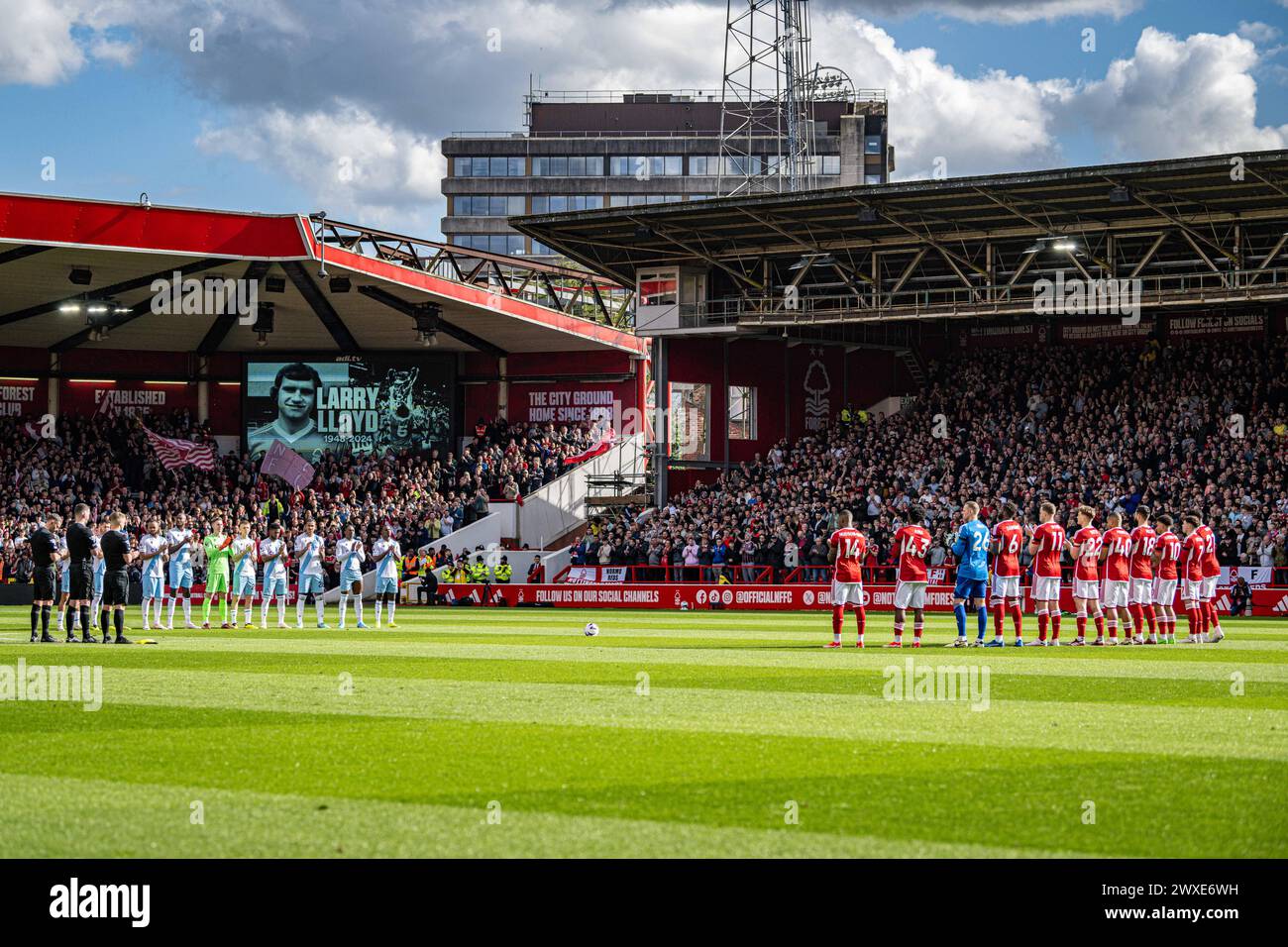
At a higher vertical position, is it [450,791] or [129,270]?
[129,270]

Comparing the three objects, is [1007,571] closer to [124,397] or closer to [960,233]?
[960,233]

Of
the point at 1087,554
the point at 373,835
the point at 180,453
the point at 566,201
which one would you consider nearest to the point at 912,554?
the point at 1087,554

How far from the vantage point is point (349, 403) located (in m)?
57.7

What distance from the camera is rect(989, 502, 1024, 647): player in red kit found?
23.4m

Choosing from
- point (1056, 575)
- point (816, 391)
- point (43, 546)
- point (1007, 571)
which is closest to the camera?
point (43, 546)

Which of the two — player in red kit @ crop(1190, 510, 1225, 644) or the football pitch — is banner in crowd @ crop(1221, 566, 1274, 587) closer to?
player in red kit @ crop(1190, 510, 1225, 644)

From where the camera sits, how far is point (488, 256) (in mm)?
52594

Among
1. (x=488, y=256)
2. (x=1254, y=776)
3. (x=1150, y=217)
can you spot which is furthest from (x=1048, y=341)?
(x=1254, y=776)

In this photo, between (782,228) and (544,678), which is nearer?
(544,678)

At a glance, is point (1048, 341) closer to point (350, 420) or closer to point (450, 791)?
point (350, 420)

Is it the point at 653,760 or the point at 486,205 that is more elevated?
the point at 486,205

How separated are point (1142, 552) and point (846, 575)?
5517mm

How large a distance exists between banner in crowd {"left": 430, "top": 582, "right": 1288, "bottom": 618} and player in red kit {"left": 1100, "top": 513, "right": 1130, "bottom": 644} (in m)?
9.66
